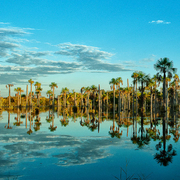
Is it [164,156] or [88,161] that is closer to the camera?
[88,161]

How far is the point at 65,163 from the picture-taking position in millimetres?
9312

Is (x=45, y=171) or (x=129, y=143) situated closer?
(x=45, y=171)

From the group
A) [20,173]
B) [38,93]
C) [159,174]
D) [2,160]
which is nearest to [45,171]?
[20,173]

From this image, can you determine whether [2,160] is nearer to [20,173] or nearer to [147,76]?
[20,173]

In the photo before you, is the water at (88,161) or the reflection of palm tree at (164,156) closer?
the water at (88,161)

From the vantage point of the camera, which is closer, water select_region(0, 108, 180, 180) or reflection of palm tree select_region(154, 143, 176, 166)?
water select_region(0, 108, 180, 180)

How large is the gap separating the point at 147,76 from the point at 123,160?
5606 cm

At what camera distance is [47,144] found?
44.4 feet

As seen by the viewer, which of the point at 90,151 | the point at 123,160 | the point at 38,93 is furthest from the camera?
the point at 38,93

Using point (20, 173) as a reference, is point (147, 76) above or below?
above

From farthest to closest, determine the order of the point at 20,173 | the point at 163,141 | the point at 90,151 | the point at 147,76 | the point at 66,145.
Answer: the point at 147,76 → the point at 163,141 → the point at 66,145 → the point at 90,151 → the point at 20,173

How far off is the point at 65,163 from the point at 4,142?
678cm

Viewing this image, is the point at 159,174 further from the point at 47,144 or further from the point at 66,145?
the point at 47,144

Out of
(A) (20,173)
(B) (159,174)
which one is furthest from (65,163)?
(B) (159,174)
